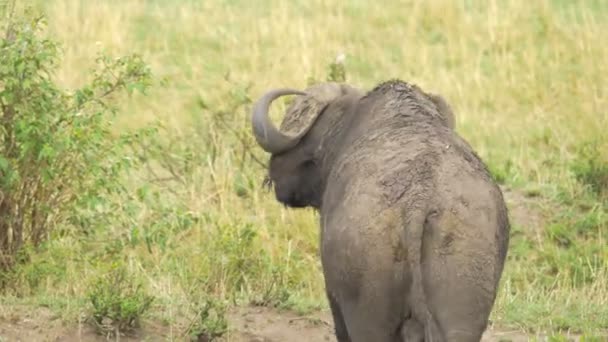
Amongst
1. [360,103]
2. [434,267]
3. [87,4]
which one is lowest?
[434,267]

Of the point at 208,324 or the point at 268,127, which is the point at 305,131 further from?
the point at 208,324

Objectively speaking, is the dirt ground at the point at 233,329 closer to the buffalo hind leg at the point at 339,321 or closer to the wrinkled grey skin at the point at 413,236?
the buffalo hind leg at the point at 339,321

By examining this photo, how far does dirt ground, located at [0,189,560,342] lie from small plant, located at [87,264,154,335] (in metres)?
0.06

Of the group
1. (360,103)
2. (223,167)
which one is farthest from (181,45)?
(360,103)

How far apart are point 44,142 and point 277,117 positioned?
4044mm

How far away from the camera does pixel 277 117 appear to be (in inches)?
473

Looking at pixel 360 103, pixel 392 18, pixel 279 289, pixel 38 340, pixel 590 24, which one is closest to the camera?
pixel 360 103

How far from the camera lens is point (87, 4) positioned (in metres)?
15.8

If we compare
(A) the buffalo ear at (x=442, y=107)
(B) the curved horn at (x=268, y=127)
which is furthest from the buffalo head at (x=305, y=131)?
(A) the buffalo ear at (x=442, y=107)

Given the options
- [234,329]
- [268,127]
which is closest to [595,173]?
[234,329]

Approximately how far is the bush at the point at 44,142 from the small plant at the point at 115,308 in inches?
31.4

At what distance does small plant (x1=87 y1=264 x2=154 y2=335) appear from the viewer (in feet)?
24.9

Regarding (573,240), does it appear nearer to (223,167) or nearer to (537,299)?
(537,299)

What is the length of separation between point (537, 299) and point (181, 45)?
736 cm
